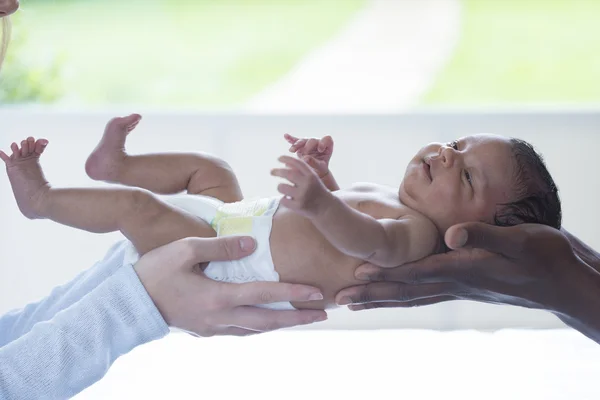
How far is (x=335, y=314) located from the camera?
7.00 feet

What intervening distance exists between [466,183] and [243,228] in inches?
16.7

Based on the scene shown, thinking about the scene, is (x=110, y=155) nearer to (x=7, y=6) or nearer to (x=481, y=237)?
(x=7, y=6)

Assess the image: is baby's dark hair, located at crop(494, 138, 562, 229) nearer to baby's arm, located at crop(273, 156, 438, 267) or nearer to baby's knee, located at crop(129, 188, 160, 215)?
baby's arm, located at crop(273, 156, 438, 267)

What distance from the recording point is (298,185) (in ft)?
3.34

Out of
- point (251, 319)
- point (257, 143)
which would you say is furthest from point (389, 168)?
point (251, 319)

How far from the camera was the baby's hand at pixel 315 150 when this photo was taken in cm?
145

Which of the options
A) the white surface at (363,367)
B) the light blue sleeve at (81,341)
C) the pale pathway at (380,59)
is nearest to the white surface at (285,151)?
the white surface at (363,367)

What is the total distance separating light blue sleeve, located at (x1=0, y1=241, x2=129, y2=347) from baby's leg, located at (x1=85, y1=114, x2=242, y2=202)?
0.48 ft

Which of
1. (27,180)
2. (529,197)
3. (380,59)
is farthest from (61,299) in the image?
(380,59)

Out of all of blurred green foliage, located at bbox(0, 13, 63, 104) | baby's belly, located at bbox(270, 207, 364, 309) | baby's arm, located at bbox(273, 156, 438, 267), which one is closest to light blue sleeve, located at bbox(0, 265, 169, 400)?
baby's belly, located at bbox(270, 207, 364, 309)

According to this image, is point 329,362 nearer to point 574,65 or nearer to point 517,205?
point 517,205

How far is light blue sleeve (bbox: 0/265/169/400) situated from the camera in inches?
43.5

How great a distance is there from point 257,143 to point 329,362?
2.61 ft

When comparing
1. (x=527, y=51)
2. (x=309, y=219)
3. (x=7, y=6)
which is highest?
(x=7, y=6)
